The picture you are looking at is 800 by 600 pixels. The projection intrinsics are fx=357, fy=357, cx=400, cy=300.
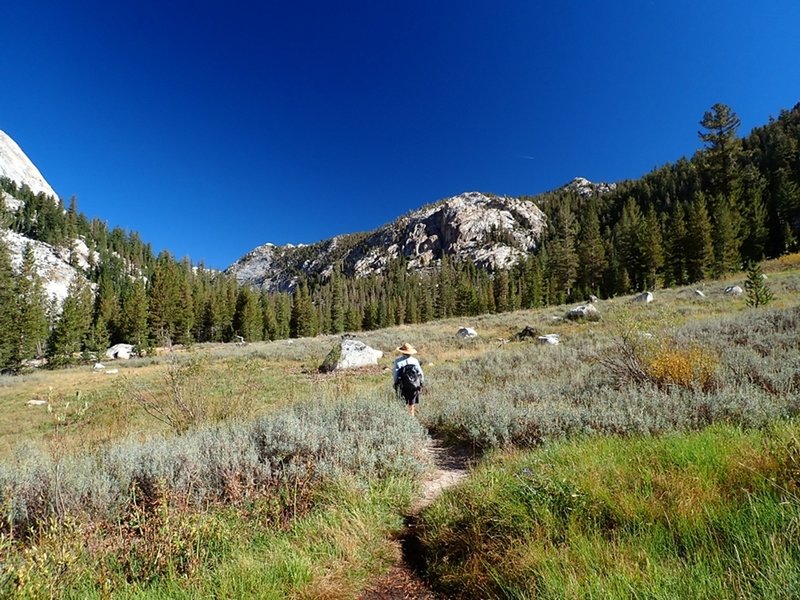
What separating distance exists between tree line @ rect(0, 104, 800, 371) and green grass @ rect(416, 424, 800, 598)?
51.1m

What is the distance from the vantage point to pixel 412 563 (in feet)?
10.6

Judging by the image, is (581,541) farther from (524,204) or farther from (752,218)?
(524,204)

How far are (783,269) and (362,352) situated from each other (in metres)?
36.8

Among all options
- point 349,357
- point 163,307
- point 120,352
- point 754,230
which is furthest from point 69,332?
point 754,230

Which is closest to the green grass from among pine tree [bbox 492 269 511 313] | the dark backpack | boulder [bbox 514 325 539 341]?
the dark backpack

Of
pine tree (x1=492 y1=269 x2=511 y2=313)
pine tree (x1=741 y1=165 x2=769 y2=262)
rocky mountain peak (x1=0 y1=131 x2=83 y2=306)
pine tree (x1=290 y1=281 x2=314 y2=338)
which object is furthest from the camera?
rocky mountain peak (x1=0 y1=131 x2=83 y2=306)

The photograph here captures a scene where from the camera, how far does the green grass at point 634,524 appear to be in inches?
78.0

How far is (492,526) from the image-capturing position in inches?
122

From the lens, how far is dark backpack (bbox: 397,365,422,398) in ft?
27.7

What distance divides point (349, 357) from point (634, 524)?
18.1 meters

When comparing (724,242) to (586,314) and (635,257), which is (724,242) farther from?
(586,314)

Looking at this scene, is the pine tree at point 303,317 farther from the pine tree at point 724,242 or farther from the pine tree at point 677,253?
the pine tree at point 724,242

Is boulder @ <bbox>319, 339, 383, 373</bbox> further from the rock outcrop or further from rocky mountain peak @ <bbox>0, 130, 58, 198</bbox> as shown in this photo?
rocky mountain peak @ <bbox>0, 130, 58, 198</bbox>

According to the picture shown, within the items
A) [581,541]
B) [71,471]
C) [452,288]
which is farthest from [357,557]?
[452,288]
